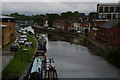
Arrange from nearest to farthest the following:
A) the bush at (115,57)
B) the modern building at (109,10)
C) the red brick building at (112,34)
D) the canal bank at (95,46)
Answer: the bush at (115,57)
the canal bank at (95,46)
the red brick building at (112,34)
the modern building at (109,10)

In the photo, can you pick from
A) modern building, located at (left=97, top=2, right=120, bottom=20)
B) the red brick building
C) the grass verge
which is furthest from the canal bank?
the grass verge

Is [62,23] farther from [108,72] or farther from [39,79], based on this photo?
[39,79]

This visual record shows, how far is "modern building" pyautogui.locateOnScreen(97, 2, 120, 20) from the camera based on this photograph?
3039cm

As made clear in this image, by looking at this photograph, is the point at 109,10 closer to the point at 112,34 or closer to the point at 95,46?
the point at 95,46

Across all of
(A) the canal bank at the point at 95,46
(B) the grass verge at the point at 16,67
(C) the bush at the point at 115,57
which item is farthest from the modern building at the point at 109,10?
(B) the grass verge at the point at 16,67

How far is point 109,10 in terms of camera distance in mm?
30484

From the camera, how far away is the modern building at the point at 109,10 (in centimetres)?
3039

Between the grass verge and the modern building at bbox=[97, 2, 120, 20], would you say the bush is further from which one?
the modern building at bbox=[97, 2, 120, 20]

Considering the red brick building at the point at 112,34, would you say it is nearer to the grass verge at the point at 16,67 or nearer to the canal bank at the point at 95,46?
the canal bank at the point at 95,46

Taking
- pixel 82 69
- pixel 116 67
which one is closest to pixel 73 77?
pixel 82 69

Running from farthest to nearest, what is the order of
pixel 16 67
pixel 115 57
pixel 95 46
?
pixel 95 46, pixel 115 57, pixel 16 67

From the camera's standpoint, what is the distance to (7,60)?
1423 centimetres

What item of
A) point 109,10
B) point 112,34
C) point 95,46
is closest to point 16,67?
point 112,34

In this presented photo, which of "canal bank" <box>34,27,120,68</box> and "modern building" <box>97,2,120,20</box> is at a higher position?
"modern building" <box>97,2,120,20</box>
